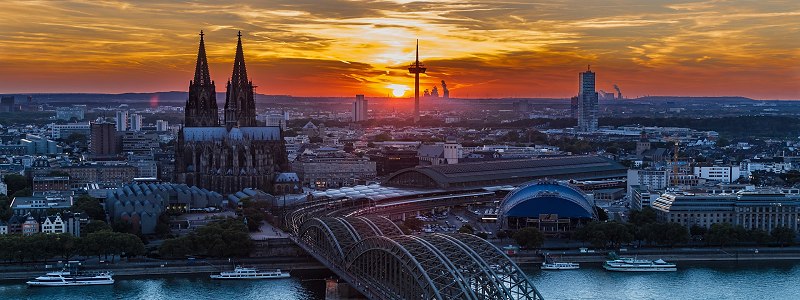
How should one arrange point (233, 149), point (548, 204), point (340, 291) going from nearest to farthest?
point (340, 291), point (548, 204), point (233, 149)

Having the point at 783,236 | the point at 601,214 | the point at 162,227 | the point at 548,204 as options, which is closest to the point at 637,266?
the point at 783,236

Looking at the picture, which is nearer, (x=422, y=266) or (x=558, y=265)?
(x=422, y=266)

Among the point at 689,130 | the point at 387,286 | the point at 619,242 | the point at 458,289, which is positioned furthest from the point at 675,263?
the point at 689,130

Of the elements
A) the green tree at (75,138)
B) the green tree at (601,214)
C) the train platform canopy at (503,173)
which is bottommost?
the green tree at (601,214)

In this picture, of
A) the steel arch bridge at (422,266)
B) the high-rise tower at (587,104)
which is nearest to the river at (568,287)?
the steel arch bridge at (422,266)

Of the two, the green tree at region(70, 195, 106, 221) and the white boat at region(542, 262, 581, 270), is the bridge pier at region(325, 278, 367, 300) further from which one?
the green tree at region(70, 195, 106, 221)

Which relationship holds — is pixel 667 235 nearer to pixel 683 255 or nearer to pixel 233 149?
pixel 683 255

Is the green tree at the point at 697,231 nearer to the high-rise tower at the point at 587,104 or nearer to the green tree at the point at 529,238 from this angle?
the green tree at the point at 529,238

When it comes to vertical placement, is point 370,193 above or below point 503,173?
below
